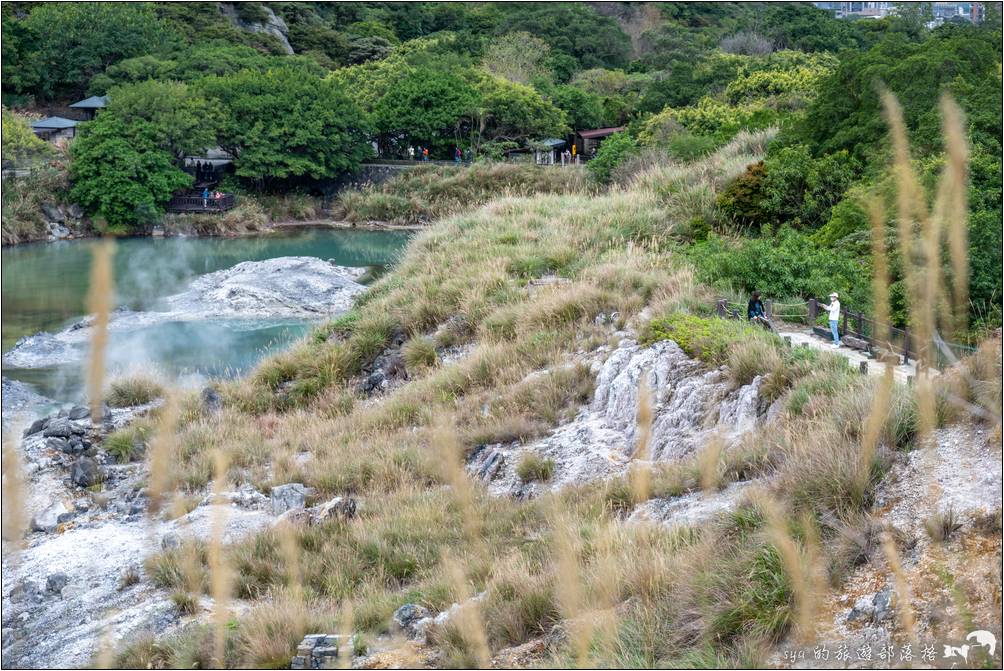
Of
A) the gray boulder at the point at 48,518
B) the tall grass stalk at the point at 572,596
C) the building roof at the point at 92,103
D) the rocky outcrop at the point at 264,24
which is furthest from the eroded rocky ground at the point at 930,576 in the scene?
the rocky outcrop at the point at 264,24

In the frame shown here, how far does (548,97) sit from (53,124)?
2491 cm

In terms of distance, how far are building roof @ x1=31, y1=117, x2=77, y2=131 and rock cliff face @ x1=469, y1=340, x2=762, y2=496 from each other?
4464cm

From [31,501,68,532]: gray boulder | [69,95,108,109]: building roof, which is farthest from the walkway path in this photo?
[69,95,108,109]: building roof

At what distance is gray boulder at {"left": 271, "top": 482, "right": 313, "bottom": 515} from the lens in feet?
34.3

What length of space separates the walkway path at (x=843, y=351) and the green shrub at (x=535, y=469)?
3049 mm

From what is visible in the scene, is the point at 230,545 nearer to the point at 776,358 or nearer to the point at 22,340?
the point at 776,358

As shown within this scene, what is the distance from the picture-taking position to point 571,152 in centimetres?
5384

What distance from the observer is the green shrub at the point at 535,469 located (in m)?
10.5

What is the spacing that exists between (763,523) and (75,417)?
1167 cm

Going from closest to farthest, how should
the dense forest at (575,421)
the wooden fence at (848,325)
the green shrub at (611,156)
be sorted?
the dense forest at (575,421) < the wooden fence at (848,325) < the green shrub at (611,156)

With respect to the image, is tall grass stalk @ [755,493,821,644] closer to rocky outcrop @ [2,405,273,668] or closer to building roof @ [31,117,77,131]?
rocky outcrop @ [2,405,273,668]

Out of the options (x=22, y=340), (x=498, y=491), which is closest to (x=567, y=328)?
(x=498, y=491)

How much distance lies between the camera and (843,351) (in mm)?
11875

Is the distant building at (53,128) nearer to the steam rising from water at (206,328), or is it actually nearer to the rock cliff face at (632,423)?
the steam rising from water at (206,328)
